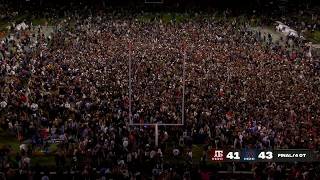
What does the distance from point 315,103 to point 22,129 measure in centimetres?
1282

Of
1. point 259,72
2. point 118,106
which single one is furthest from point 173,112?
point 259,72

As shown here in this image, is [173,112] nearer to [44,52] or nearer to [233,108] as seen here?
[233,108]
